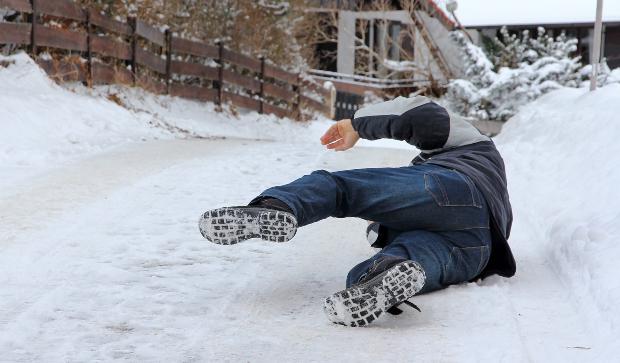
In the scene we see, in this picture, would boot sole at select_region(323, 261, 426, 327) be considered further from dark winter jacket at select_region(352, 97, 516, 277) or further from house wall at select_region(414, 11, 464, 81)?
house wall at select_region(414, 11, 464, 81)

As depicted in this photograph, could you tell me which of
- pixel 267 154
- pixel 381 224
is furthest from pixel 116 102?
pixel 381 224

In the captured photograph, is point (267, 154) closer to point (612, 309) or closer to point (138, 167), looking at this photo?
point (138, 167)

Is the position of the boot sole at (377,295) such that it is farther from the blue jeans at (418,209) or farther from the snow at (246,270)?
the blue jeans at (418,209)

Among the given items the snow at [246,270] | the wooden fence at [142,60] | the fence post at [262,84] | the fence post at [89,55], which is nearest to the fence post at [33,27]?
the wooden fence at [142,60]

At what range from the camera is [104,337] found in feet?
9.64

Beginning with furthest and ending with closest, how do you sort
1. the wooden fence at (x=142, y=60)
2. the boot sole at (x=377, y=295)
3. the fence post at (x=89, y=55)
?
the fence post at (x=89, y=55), the wooden fence at (x=142, y=60), the boot sole at (x=377, y=295)

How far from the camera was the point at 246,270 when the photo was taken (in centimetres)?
405

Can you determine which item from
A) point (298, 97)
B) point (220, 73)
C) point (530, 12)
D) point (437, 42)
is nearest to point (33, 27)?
point (220, 73)

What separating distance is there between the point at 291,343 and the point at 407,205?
0.83 metres

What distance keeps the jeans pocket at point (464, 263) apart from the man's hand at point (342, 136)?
71cm

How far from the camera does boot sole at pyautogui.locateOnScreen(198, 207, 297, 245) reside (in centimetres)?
321

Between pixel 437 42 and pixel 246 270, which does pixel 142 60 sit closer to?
pixel 246 270

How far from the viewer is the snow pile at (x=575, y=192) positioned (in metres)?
3.57

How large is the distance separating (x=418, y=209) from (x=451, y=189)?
0.52 feet
